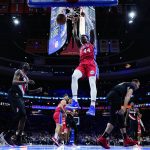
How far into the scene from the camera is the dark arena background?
1506 cm

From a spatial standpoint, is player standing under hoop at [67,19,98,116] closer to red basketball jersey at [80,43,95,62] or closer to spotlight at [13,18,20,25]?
red basketball jersey at [80,43,95,62]

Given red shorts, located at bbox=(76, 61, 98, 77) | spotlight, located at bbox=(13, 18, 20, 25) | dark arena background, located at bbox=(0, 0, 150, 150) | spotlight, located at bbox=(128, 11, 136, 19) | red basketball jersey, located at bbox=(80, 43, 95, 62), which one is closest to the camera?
red shorts, located at bbox=(76, 61, 98, 77)

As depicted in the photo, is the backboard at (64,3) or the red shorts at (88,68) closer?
the backboard at (64,3)

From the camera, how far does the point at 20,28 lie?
2217cm

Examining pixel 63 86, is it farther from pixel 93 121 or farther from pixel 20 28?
pixel 20 28

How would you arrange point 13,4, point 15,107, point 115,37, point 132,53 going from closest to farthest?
point 15,107
point 13,4
point 115,37
point 132,53

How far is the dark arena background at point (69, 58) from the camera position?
15059 mm

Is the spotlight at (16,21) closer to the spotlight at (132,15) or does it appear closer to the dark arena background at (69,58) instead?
the dark arena background at (69,58)

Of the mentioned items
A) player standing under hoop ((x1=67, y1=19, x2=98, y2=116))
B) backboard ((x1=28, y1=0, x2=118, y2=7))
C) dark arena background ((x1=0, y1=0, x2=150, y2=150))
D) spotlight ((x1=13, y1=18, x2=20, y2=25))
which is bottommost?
player standing under hoop ((x1=67, y1=19, x2=98, y2=116))

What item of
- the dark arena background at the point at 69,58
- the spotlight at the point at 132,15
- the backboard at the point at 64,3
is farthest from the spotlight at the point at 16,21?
the backboard at the point at 64,3

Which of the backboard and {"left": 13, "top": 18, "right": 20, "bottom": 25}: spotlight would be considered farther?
{"left": 13, "top": 18, "right": 20, "bottom": 25}: spotlight

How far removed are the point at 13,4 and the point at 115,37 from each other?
450 inches

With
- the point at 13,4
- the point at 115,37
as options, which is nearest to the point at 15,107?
the point at 13,4

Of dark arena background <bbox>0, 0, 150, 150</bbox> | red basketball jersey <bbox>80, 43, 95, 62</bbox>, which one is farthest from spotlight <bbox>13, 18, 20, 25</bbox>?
red basketball jersey <bbox>80, 43, 95, 62</bbox>
